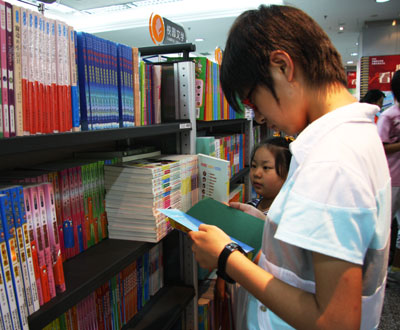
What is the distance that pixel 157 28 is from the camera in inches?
85.0

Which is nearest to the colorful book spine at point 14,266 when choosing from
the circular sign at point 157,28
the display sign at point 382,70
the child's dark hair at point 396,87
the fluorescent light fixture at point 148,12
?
the circular sign at point 157,28

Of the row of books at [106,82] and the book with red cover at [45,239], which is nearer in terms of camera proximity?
the book with red cover at [45,239]

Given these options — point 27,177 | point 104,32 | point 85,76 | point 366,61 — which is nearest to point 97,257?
point 27,177

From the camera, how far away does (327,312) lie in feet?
2.16

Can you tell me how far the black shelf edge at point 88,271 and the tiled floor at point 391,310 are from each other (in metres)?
Result: 2.23

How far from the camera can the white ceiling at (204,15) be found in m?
6.30

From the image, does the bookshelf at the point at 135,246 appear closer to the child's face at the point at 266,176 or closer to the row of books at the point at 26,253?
the row of books at the point at 26,253

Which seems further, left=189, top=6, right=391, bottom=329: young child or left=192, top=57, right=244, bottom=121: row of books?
left=192, top=57, right=244, bottom=121: row of books

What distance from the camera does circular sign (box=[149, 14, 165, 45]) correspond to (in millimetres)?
2113

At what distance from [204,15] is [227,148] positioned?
19.2ft

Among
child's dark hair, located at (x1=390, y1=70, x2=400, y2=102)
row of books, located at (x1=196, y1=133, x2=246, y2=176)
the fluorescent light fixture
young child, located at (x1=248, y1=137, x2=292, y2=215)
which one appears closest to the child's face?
young child, located at (x1=248, y1=137, x2=292, y2=215)

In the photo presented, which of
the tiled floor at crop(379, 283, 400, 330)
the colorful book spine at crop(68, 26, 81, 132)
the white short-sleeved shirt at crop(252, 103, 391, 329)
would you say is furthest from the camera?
the tiled floor at crop(379, 283, 400, 330)

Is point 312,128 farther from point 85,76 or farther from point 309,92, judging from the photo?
point 85,76

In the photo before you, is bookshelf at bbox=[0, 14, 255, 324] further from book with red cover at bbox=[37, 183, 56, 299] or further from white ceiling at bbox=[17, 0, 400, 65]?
white ceiling at bbox=[17, 0, 400, 65]
